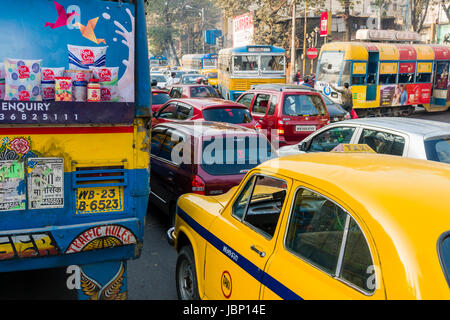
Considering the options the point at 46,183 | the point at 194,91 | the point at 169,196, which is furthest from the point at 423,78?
the point at 46,183

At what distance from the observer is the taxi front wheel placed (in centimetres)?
425

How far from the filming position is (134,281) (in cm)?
539

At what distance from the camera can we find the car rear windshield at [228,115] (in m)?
10.5

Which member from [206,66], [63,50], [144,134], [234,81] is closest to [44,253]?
[144,134]

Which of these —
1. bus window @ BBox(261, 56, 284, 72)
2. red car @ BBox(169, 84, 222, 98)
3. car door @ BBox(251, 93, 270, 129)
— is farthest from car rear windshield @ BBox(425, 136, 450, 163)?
bus window @ BBox(261, 56, 284, 72)

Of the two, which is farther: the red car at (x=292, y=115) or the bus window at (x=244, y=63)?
the bus window at (x=244, y=63)

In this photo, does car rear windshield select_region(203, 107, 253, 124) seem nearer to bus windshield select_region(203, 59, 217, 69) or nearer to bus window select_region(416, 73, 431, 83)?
bus window select_region(416, 73, 431, 83)

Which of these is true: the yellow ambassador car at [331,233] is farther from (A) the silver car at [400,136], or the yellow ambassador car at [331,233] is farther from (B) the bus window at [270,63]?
(B) the bus window at [270,63]

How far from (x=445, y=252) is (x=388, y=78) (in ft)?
70.4

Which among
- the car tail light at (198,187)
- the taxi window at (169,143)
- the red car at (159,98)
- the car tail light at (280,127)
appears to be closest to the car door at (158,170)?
the taxi window at (169,143)

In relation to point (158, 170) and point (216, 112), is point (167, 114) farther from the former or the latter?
point (158, 170)

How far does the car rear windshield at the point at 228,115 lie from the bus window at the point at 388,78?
13413 mm

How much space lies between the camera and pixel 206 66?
149 ft

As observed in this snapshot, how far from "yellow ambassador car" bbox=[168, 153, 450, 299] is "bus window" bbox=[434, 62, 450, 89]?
23.6m
